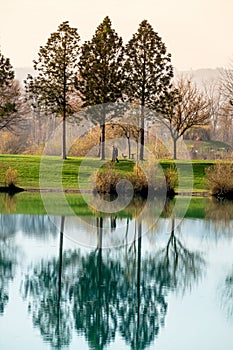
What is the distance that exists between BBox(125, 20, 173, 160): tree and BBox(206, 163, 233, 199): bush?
9.88m

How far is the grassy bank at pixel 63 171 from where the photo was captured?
37000 mm

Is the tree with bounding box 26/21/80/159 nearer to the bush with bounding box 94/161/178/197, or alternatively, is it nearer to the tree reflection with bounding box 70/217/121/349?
the bush with bounding box 94/161/178/197

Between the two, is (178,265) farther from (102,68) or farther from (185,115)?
(185,115)

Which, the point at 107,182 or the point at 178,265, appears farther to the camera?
the point at 107,182

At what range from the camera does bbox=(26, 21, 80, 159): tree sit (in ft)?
138

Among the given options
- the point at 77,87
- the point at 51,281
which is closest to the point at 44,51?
the point at 77,87

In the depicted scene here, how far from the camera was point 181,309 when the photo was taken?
13.3 metres

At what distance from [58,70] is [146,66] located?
15.5 ft

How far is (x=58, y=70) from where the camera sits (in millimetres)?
42531

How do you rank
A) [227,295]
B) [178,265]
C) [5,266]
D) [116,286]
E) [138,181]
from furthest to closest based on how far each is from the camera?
[138,181] → [178,265] → [5,266] → [116,286] → [227,295]

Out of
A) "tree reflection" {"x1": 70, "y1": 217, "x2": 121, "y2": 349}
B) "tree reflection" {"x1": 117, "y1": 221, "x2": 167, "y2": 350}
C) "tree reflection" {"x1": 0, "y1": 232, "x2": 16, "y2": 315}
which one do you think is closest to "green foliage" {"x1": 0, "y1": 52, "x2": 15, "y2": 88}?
"tree reflection" {"x1": 0, "y1": 232, "x2": 16, "y2": 315}

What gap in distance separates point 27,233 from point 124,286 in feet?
23.1

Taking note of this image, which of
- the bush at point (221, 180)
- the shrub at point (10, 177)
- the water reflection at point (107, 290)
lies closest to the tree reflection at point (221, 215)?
the bush at point (221, 180)

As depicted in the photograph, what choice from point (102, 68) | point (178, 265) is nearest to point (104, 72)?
point (102, 68)
